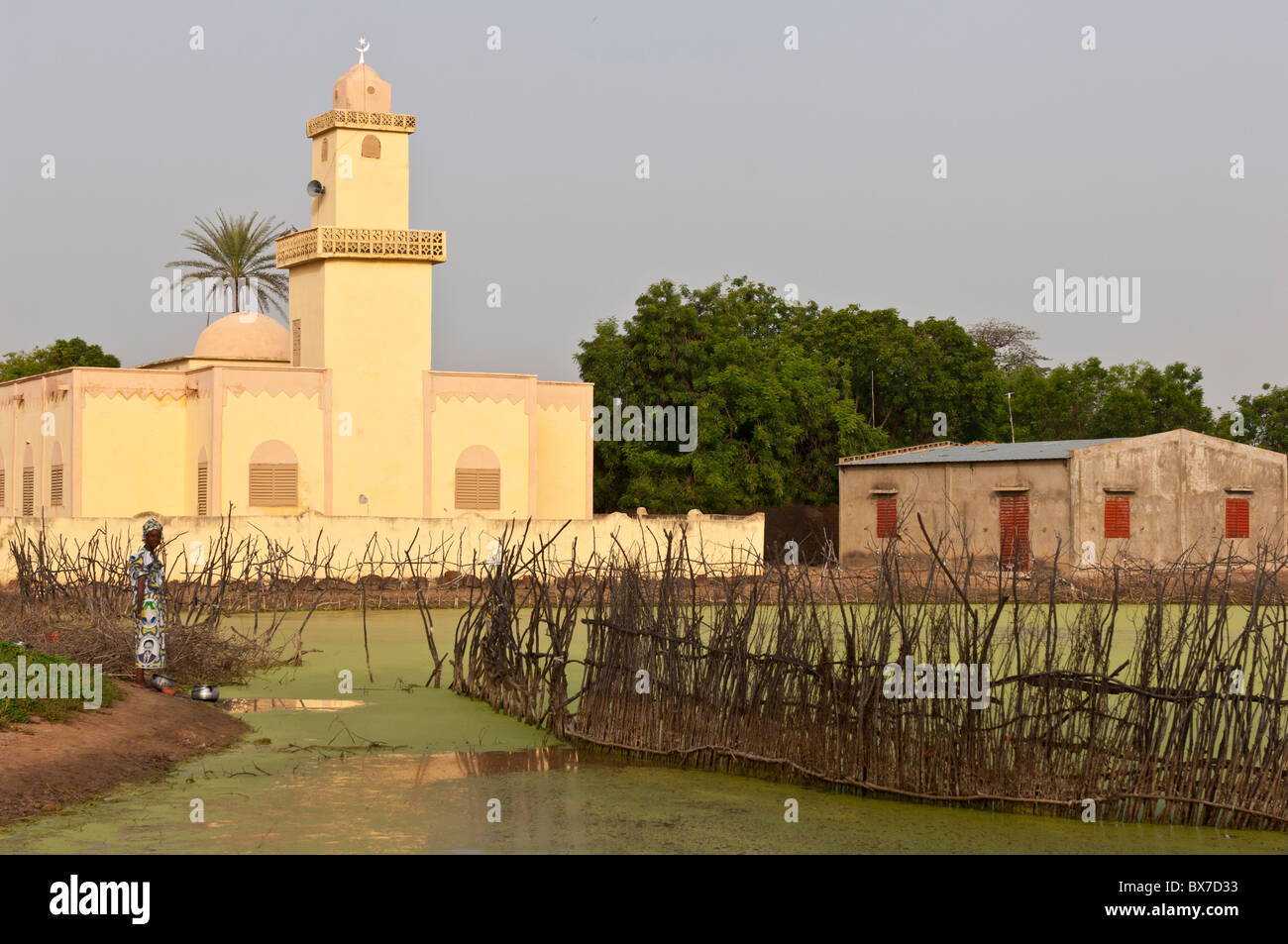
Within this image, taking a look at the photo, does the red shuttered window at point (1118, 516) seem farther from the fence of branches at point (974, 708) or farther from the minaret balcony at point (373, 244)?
the fence of branches at point (974, 708)

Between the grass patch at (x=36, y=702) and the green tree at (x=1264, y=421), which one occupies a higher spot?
the green tree at (x=1264, y=421)

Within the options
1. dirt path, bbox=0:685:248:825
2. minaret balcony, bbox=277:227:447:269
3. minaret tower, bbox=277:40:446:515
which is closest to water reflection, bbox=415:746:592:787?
dirt path, bbox=0:685:248:825

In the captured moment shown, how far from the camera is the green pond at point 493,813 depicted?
723 cm

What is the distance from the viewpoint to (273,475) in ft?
86.8

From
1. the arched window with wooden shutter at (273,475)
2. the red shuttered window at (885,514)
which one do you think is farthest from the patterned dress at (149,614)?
the red shuttered window at (885,514)

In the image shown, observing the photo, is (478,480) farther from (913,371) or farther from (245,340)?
(913,371)

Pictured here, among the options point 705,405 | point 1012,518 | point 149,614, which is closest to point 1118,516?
point 1012,518

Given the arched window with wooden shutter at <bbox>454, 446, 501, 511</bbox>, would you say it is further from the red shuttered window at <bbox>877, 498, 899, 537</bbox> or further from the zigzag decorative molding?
the red shuttered window at <bbox>877, 498, 899, 537</bbox>

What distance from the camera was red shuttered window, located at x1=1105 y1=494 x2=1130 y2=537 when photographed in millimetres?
28297

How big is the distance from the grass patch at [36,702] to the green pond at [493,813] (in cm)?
97

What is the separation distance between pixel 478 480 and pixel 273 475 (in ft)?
12.4
